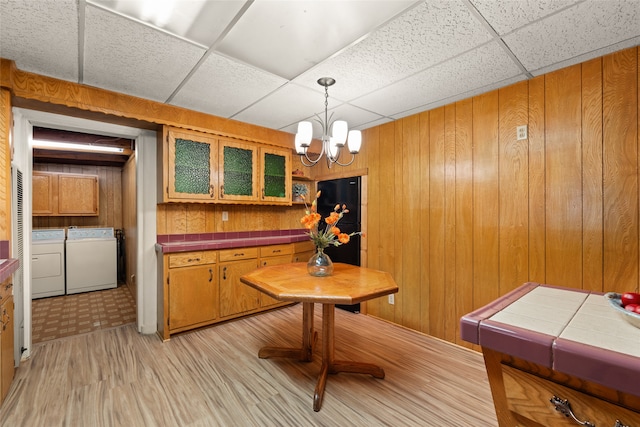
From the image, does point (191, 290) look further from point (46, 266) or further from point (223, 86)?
point (46, 266)

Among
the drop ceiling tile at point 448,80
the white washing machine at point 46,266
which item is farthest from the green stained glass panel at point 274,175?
the white washing machine at point 46,266

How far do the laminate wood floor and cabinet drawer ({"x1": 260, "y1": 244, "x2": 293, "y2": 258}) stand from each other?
98cm

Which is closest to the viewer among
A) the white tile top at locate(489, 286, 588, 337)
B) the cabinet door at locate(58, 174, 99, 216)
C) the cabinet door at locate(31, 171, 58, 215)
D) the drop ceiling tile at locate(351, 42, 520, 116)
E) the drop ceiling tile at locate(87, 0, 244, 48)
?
the white tile top at locate(489, 286, 588, 337)

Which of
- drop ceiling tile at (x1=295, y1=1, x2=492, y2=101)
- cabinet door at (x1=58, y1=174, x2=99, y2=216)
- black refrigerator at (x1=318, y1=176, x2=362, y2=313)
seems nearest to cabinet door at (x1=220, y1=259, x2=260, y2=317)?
black refrigerator at (x1=318, y1=176, x2=362, y2=313)

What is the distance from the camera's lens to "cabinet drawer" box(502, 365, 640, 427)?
821 mm

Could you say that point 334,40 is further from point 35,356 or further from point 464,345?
point 35,356

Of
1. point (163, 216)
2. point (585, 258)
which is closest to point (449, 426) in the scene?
point (585, 258)

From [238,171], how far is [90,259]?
10.9ft

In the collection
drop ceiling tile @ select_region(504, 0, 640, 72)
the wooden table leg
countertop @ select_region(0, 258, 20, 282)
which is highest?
drop ceiling tile @ select_region(504, 0, 640, 72)

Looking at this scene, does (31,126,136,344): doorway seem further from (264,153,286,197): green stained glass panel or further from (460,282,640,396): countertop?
(460,282,640,396): countertop

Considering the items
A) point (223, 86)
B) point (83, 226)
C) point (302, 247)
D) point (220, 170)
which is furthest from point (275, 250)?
point (83, 226)

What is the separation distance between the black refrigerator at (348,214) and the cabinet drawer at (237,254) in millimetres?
1127

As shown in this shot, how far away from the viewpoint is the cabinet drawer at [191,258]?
2.97 m

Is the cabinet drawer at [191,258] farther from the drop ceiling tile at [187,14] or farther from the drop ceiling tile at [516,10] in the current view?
the drop ceiling tile at [516,10]
